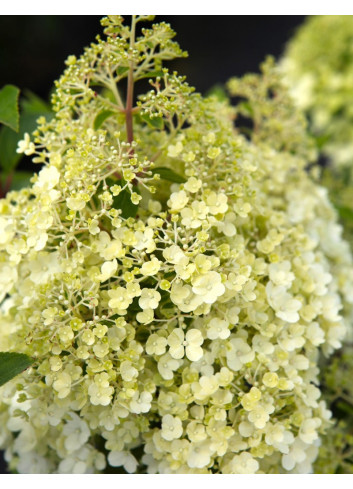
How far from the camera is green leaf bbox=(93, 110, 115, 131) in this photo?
0.53 m

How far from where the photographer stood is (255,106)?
0.83 meters

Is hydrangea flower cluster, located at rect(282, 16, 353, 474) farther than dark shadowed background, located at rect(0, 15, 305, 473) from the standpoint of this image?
No

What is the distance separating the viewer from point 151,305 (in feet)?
1.47

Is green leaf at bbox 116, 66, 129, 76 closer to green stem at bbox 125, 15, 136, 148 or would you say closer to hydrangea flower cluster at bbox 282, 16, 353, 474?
green stem at bbox 125, 15, 136, 148

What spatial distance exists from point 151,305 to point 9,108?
0.28 metres

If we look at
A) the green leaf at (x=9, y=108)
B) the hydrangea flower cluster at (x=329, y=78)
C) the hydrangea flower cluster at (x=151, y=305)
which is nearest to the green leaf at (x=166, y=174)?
the hydrangea flower cluster at (x=151, y=305)

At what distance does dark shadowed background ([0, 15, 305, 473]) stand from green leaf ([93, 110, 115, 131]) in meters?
1.18

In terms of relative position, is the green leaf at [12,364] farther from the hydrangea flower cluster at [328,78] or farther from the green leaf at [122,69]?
the hydrangea flower cluster at [328,78]

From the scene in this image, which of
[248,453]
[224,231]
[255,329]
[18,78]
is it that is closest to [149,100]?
[224,231]

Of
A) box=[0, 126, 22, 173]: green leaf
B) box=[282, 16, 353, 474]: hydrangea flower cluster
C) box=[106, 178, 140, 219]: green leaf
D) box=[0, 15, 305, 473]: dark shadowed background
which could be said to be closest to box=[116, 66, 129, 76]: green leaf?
box=[106, 178, 140, 219]: green leaf

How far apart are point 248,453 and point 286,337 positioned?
12 cm

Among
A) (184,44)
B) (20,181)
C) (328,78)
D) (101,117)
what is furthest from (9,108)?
(184,44)

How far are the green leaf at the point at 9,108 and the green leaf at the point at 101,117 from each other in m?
0.08

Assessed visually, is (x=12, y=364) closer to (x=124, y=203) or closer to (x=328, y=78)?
(x=124, y=203)
